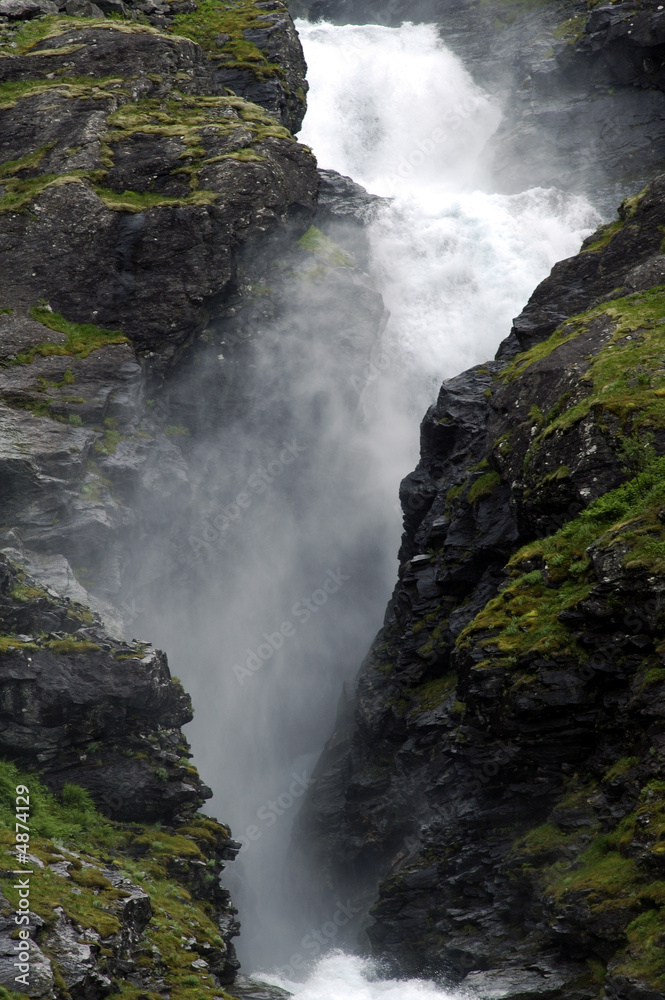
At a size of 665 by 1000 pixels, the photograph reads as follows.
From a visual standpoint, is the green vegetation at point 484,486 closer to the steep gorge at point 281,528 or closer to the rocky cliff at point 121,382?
the steep gorge at point 281,528

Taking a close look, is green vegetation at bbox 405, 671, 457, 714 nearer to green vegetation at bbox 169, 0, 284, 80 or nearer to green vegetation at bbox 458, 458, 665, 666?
green vegetation at bbox 458, 458, 665, 666

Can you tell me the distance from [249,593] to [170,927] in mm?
20212

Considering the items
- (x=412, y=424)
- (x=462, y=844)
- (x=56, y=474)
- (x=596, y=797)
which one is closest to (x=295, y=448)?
(x=412, y=424)

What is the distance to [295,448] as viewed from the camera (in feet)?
133

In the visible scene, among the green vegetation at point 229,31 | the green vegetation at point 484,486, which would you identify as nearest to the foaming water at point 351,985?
the green vegetation at point 484,486

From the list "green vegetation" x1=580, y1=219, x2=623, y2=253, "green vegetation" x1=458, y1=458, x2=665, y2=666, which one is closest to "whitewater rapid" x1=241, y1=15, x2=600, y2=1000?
"green vegetation" x1=458, y1=458, x2=665, y2=666

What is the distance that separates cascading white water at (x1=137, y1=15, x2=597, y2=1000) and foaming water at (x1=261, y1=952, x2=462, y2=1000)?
4.0 inches

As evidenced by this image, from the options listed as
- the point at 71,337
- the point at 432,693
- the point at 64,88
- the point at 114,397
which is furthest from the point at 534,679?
the point at 64,88

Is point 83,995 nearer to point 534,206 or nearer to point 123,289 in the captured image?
point 123,289

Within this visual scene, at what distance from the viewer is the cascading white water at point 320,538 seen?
34250mm

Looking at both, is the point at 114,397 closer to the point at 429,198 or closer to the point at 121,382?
the point at 121,382

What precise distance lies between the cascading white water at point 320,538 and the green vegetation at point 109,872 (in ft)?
18.6

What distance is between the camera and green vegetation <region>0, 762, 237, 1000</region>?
1666 cm

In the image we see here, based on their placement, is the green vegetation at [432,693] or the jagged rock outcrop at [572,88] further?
the jagged rock outcrop at [572,88]
